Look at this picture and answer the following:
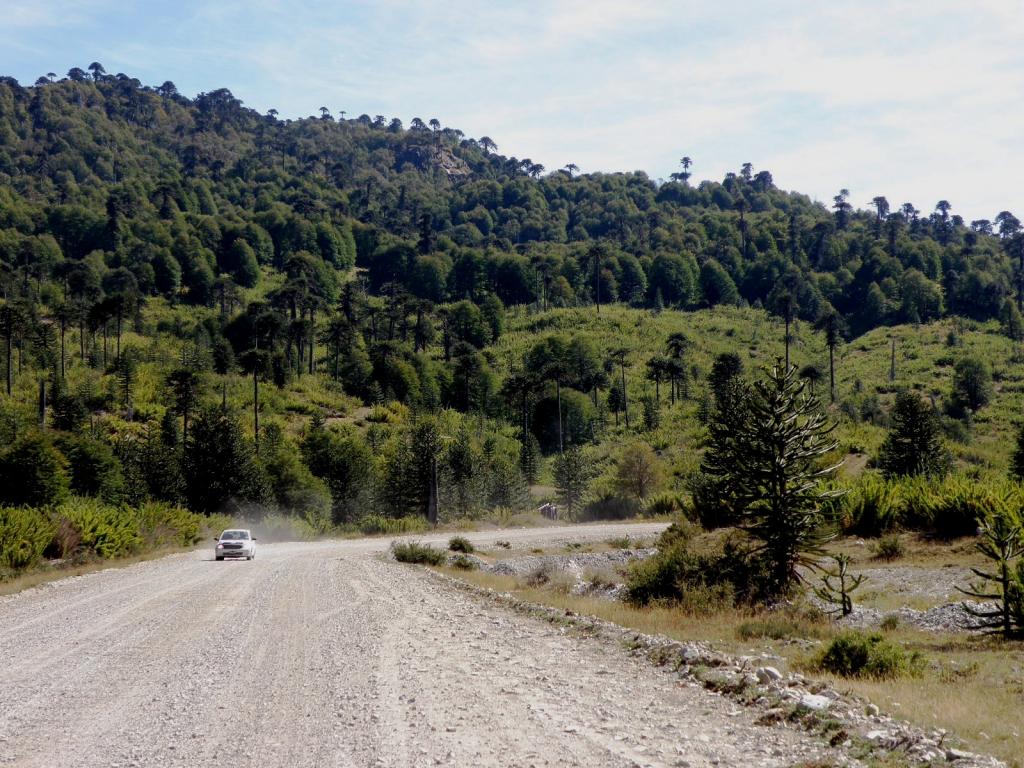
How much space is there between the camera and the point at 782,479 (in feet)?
64.7

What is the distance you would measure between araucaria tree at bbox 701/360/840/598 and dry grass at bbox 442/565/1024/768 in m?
2.76

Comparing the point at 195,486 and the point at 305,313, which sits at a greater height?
the point at 305,313

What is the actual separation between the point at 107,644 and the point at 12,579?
11738mm

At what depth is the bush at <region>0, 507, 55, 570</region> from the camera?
2389 centimetres

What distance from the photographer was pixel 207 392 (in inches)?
3716

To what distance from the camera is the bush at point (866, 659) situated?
11.2m

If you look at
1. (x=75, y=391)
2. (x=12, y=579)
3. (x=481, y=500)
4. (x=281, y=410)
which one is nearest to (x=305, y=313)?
(x=281, y=410)

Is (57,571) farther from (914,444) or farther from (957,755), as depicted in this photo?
(914,444)

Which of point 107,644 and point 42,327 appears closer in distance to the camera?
point 107,644

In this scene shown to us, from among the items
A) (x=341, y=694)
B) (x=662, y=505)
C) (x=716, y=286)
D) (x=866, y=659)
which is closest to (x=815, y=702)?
(x=866, y=659)

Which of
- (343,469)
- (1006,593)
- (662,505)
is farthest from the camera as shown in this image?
(343,469)

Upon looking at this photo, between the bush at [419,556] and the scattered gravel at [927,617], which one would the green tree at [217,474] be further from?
the scattered gravel at [927,617]

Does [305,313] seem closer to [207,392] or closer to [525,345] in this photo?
[525,345]

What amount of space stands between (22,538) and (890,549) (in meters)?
25.9
